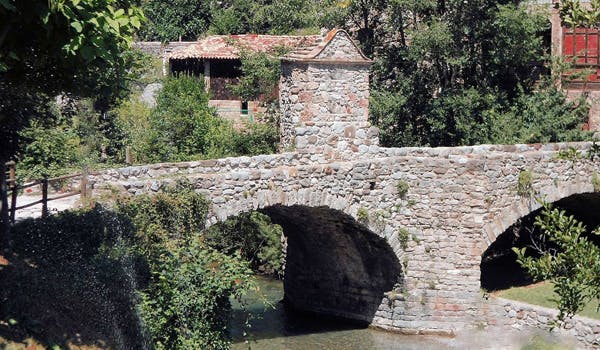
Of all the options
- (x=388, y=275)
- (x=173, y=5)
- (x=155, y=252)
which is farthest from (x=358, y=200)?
(x=173, y=5)

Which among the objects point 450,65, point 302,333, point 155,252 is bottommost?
point 302,333

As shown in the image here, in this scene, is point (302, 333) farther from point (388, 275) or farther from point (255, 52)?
point (255, 52)

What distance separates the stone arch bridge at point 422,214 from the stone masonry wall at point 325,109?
0.26 meters

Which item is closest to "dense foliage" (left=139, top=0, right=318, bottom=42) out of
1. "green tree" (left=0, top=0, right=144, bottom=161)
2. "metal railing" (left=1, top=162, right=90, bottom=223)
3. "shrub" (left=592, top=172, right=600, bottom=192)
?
"shrub" (left=592, top=172, right=600, bottom=192)

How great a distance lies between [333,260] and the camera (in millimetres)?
24406

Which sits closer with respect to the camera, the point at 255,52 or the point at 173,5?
the point at 255,52

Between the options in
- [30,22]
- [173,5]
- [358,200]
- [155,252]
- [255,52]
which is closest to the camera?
[30,22]

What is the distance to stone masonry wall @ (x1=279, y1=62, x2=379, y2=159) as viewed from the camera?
70.0ft

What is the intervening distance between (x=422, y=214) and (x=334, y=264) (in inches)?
114

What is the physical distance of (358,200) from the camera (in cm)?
2161

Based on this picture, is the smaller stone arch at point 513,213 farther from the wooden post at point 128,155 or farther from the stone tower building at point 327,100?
the wooden post at point 128,155

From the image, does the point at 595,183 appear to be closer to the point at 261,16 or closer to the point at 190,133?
the point at 190,133

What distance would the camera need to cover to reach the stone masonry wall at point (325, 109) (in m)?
21.3

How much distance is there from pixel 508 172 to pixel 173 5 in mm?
26758
